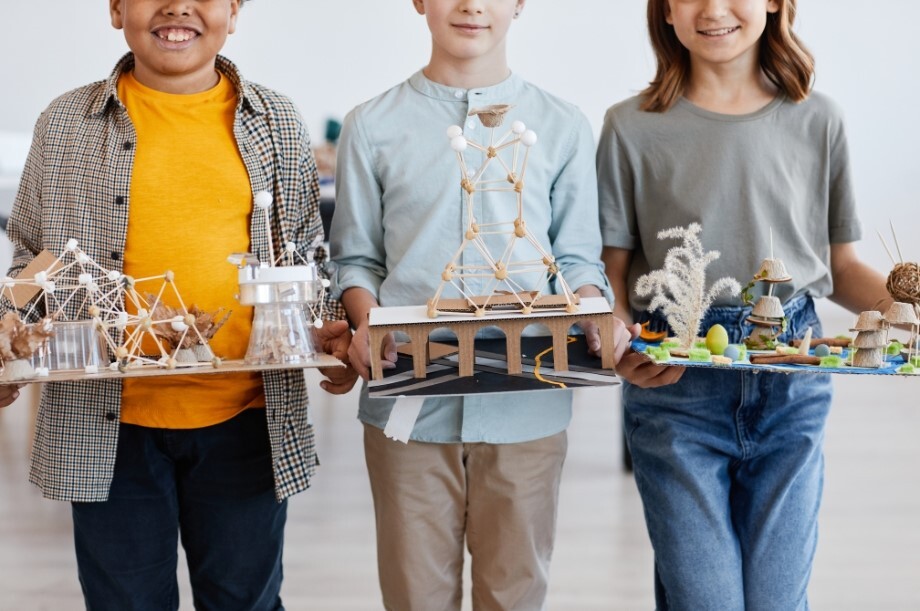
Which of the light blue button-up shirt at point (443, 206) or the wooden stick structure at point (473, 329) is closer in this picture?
the wooden stick structure at point (473, 329)

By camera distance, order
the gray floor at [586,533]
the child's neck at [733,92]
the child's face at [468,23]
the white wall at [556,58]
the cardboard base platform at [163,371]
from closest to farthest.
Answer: the cardboard base platform at [163,371]
the child's face at [468,23]
the child's neck at [733,92]
the gray floor at [586,533]
the white wall at [556,58]

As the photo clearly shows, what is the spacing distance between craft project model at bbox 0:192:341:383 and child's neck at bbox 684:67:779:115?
2.14ft

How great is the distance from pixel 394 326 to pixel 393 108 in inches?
Answer: 16.4

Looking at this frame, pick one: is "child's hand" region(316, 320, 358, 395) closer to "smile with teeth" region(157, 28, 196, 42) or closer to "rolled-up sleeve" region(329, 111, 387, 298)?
"rolled-up sleeve" region(329, 111, 387, 298)

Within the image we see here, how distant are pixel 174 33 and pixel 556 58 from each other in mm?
4401

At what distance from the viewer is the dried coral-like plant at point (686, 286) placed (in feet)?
4.72

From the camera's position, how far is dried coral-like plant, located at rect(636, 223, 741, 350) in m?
1.44

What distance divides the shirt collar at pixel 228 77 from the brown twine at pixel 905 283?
912 millimetres

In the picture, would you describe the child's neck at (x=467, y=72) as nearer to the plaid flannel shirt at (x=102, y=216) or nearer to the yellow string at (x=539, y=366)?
the plaid flannel shirt at (x=102, y=216)

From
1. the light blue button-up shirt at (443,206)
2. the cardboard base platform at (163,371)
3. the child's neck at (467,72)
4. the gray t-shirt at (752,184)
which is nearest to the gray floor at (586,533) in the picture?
the light blue button-up shirt at (443,206)

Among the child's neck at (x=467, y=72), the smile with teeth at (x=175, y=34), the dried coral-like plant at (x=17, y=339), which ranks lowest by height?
the dried coral-like plant at (x=17, y=339)

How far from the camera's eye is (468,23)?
1450mm

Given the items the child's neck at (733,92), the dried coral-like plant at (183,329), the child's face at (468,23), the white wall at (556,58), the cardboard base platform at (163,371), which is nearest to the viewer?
the cardboard base platform at (163,371)

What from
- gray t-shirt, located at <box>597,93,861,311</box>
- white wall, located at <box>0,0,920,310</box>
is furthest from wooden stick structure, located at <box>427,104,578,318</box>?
white wall, located at <box>0,0,920,310</box>
